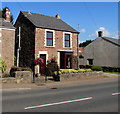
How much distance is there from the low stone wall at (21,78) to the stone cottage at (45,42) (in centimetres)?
499

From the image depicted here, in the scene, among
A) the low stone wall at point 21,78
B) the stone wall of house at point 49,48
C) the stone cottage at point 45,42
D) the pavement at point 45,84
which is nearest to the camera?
the pavement at point 45,84

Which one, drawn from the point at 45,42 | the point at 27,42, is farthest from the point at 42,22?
the point at 27,42

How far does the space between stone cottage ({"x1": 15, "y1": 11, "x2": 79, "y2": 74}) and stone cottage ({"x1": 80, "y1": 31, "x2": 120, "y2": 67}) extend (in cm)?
907

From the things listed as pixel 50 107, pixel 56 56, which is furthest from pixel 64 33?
pixel 50 107

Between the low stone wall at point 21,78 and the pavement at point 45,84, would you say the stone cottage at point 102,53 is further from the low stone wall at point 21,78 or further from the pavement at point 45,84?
the low stone wall at point 21,78

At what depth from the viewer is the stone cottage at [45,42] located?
1909 centimetres

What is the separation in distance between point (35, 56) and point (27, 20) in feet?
18.9

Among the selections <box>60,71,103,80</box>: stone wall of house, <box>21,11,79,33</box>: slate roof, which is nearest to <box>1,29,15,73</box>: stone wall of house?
<box>21,11,79,33</box>: slate roof

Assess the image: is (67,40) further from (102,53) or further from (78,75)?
(102,53)

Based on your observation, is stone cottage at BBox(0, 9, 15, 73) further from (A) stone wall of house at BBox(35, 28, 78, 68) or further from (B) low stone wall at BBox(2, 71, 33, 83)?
(B) low stone wall at BBox(2, 71, 33, 83)

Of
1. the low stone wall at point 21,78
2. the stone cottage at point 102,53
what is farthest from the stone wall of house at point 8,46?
the stone cottage at point 102,53

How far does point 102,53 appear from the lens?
29203 millimetres

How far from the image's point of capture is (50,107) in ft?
21.7

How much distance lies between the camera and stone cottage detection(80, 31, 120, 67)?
27.1 metres
